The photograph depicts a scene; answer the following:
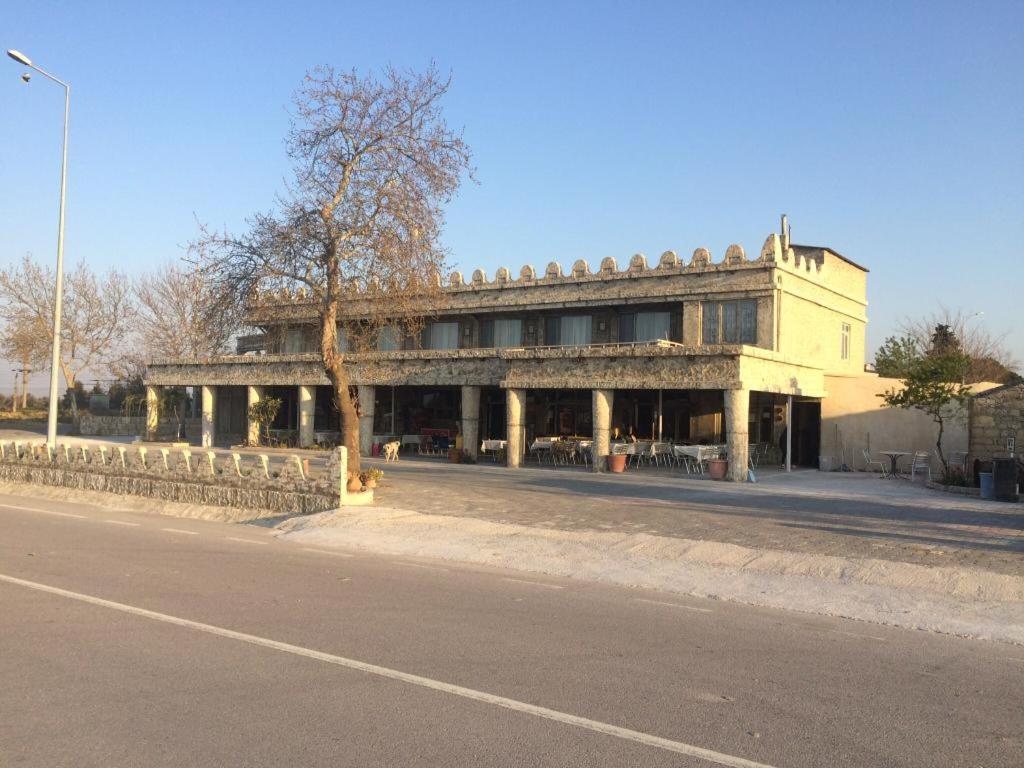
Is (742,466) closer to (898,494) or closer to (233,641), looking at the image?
(898,494)

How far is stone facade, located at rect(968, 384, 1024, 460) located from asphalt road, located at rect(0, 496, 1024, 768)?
17.0m

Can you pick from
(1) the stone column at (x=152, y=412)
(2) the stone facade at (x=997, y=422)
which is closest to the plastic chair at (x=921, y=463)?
(2) the stone facade at (x=997, y=422)

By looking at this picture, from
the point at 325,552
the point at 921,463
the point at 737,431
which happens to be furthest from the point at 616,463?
the point at 325,552

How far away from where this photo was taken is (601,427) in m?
28.8

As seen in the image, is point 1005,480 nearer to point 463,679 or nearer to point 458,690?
point 463,679

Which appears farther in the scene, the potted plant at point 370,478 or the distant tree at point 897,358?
the distant tree at point 897,358

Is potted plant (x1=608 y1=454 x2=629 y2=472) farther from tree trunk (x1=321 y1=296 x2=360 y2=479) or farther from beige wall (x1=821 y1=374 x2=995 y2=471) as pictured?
tree trunk (x1=321 y1=296 x2=360 y2=479)

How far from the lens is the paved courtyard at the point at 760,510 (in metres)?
13.4

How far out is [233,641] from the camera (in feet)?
24.2

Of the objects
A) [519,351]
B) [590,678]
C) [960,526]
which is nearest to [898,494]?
[960,526]

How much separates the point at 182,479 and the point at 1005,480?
19.5 metres

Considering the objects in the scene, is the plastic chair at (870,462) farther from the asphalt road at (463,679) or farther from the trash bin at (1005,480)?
the asphalt road at (463,679)

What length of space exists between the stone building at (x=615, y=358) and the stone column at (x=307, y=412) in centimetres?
6

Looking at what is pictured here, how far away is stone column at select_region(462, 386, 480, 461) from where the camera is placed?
108ft
